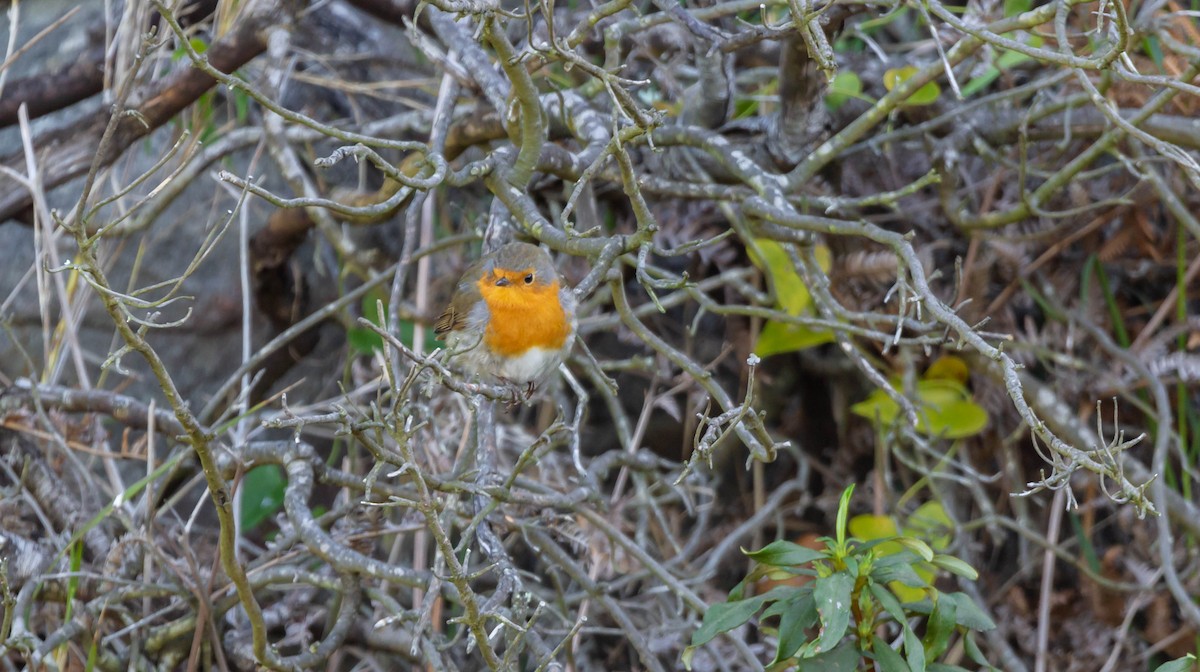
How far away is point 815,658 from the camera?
2219 millimetres

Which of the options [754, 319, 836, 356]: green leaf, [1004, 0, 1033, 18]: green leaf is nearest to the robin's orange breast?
[754, 319, 836, 356]: green leaf

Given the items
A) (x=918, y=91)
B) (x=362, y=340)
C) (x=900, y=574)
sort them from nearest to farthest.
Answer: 1. (x=900, y=574)
2. (x=918, y=91)
3. (x=362, y=340)

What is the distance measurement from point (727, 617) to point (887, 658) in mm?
324

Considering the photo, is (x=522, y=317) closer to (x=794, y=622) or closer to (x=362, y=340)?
(x=362, y=340)

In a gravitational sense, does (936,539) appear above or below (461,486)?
below

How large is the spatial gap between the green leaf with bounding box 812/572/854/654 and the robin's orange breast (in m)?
1.07

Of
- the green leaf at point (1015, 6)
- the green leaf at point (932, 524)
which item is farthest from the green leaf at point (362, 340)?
the green leaf at point (1015, 6)

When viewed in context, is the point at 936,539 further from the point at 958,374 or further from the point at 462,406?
the point at 462,406

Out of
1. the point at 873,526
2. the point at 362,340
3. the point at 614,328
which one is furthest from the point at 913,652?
the point at 362,340

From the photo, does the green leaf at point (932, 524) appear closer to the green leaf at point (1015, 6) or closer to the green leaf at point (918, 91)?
the green leaf at point (918, 91)

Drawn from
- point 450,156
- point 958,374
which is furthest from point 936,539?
point 450,156

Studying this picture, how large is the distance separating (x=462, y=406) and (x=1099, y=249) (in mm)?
2283

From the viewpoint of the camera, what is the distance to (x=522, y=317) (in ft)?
10.0

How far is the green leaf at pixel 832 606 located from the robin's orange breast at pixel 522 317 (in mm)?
1066
